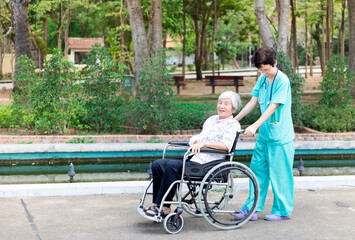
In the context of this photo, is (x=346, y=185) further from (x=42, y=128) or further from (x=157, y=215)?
(x=42, y=128)

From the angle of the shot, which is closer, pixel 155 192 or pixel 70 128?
pixel 155 192

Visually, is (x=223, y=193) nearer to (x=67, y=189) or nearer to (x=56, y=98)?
(x=67, y=189)

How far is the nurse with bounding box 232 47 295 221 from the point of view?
496 centimetres

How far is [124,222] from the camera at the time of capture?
4988mm

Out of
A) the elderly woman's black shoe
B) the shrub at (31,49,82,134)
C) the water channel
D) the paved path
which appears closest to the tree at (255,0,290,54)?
the water channel

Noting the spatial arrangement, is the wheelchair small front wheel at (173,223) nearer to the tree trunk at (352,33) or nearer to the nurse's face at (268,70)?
the nurse's face at (268,70)

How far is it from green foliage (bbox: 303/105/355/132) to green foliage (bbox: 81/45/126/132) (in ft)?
14.3

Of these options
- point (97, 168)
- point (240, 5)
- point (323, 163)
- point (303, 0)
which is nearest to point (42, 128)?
point (97, 168)

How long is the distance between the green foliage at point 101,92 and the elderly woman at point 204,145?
6052mm

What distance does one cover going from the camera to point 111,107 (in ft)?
35.9

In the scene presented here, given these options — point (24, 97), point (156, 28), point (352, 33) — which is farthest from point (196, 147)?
point (352, 33)

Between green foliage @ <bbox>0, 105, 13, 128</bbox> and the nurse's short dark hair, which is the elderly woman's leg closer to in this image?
the nurse's short dark hair

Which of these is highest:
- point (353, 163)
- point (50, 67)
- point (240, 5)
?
point (240, 5)

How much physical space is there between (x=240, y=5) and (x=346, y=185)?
901 inches
